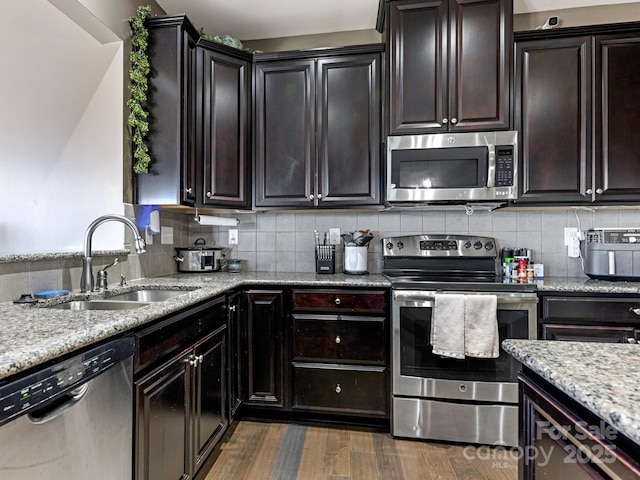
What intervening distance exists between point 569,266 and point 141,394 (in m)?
2.76

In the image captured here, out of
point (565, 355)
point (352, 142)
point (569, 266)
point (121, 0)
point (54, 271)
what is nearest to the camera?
point (565, 355)

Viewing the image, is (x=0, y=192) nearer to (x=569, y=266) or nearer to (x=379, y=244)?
(x=379, y=244)

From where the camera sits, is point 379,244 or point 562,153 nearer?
point 562,153

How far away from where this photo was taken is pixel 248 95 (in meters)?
2.34

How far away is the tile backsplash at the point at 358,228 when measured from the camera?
2.37 metres

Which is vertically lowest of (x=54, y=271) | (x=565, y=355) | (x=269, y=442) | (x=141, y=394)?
(x=269, y=442)

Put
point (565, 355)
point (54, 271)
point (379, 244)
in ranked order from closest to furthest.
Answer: point (565, 355), point (54, 271), point (379, 244)

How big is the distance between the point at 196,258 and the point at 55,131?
1107mm

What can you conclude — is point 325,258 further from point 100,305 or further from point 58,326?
point 58,326

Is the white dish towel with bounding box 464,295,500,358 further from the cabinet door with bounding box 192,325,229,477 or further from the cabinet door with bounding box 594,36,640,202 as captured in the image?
the cabinet door with bounding box 192,325,229,477

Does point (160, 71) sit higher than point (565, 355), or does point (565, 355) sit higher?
point (160, 71)

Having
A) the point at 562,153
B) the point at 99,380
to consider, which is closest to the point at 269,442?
the point at 99,380

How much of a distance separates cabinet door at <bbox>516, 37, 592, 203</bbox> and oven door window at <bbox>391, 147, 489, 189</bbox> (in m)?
0.32

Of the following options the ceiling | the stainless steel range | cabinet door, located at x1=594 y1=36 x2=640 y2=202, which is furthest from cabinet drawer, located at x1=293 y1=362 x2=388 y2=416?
the ceiling
